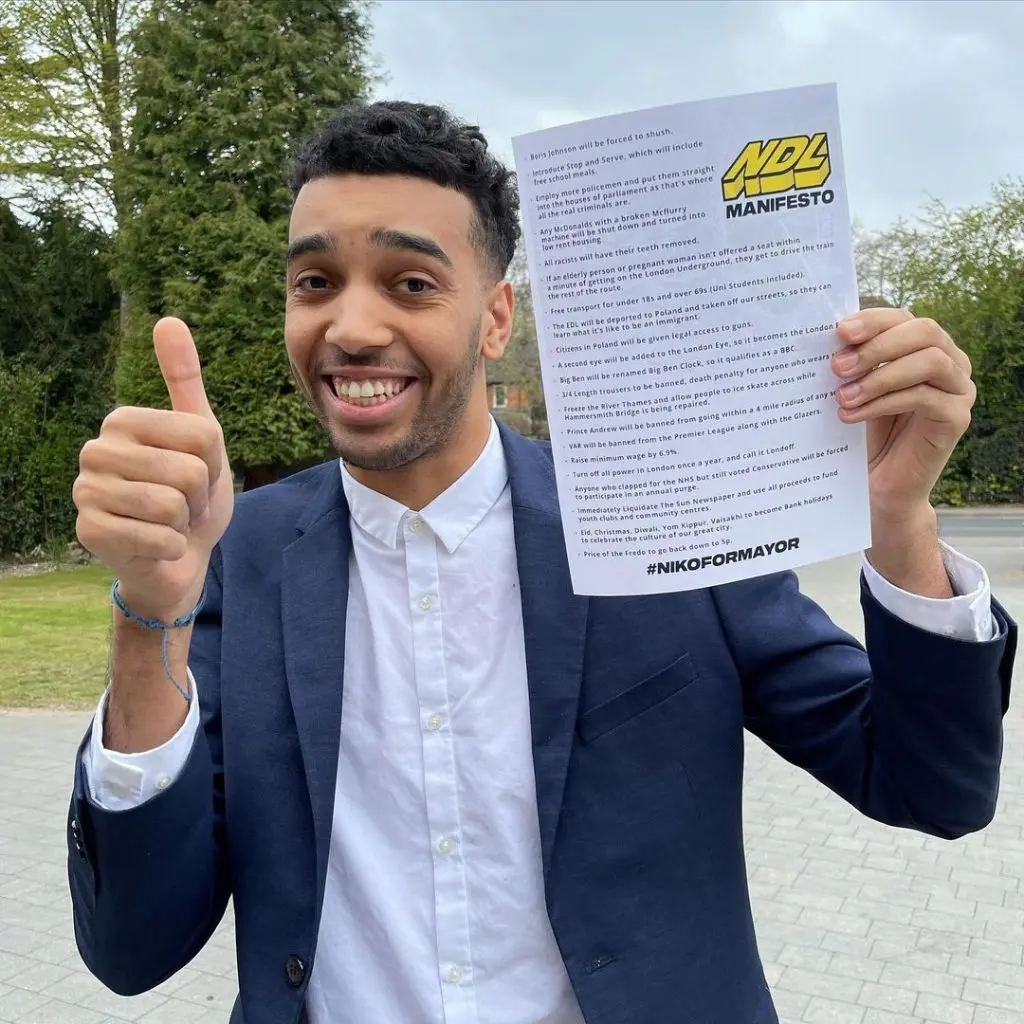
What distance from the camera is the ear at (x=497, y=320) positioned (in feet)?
5.43

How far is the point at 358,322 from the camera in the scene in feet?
4.63

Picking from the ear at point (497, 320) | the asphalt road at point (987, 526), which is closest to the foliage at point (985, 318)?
the asphalt road at point (987, 526)

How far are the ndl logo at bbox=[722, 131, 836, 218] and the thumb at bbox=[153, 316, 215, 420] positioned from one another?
2.18ft

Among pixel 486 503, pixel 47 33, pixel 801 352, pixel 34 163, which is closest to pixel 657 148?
pixel 801 352

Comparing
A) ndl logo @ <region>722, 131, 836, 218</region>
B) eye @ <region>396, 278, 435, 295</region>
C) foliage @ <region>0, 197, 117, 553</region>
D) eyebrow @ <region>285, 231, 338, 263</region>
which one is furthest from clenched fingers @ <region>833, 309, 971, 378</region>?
foliage @ <region>0, 197, 117, 553</region>

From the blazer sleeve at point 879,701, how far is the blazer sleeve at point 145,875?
0.79 metres

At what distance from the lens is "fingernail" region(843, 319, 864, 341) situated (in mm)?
1170

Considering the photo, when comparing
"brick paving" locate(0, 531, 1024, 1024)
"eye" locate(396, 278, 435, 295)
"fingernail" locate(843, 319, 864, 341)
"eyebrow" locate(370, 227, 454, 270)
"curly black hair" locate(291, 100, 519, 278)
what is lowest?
"brick paving" locate(0, 531, 1024, 1024)

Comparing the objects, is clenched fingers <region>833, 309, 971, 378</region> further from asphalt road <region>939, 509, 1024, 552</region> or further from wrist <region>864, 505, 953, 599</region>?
asphalt road <region>939, 509, 1024, 552</region>

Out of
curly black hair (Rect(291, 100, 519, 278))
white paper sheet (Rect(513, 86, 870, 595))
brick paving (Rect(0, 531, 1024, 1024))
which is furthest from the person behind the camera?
brick paving (Rect(0, 531, 1024, 1024))

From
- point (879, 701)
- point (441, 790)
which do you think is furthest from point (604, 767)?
point (879, 701)

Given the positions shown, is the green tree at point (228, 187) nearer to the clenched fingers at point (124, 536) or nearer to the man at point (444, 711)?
the man at point (444, 711)

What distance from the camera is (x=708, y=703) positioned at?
4.77 feet

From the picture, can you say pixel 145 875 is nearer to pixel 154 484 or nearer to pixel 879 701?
pixel 154 484
